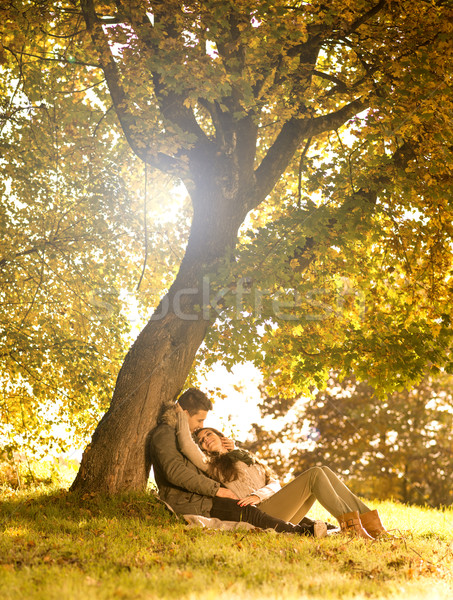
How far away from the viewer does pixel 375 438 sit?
1923 cm

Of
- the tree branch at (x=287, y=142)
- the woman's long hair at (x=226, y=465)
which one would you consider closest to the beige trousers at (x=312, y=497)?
the woman's long hair at (x=226, y=465)

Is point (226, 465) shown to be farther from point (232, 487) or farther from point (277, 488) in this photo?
point (277, 488)

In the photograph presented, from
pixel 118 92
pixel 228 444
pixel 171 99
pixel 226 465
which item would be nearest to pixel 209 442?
pixel 228 444

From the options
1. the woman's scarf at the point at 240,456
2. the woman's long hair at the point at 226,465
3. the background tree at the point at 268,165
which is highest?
the background tree at the point at 268,165

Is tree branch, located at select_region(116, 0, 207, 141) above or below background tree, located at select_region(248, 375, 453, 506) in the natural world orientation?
above

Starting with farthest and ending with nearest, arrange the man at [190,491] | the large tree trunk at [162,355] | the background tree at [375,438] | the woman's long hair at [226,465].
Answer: the background tree at [375,438] → the large tree trunk at [162,355] → the woman's long hair at [226,465] → the man at [190,491]

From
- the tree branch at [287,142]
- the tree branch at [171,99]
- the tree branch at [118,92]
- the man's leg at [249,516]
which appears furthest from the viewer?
the tree branch at [287,142]

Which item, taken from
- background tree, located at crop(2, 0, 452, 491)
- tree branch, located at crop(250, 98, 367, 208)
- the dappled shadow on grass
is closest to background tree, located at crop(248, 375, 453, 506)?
background tree, located at crop(2, 0, 452, 491)

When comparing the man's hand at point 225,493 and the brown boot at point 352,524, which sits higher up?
the brown boot at point 352,524

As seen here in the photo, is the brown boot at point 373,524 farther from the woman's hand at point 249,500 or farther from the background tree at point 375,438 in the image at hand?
the background tree at point 375,438

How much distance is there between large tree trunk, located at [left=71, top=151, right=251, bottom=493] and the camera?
739 cm

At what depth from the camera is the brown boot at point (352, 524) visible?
20.5 ft

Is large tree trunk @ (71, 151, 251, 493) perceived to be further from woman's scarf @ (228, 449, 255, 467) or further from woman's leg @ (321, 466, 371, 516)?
woman's leg @ (321, 466, 371, 516)

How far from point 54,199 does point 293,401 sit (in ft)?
38.9
